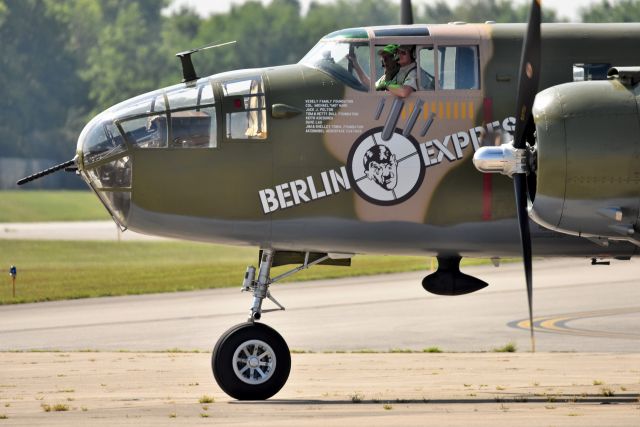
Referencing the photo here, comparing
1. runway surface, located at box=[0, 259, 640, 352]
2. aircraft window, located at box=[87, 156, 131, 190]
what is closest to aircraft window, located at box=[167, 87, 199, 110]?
aircraft window, located at box=[87, 156, 131, 190]

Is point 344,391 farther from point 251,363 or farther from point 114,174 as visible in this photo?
point 114,174

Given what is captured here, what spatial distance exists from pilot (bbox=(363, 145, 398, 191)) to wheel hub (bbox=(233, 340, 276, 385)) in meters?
2.76

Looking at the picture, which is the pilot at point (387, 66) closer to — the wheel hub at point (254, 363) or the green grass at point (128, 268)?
the wheel hub at point (254, 363)

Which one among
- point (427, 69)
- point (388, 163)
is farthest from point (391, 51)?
point (388, 163)

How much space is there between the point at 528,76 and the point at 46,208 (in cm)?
8100

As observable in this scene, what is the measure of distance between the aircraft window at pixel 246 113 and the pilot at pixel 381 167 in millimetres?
1443

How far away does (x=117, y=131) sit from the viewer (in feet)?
58.4

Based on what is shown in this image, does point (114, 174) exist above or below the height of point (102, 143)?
below

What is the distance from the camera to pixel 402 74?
18.2 m

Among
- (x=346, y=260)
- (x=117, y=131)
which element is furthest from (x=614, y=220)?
(x=117, y=131)

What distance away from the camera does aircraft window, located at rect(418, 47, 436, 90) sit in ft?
59.5

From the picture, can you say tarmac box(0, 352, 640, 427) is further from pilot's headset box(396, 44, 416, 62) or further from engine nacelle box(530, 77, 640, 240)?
pilot's headset box(396, 44, 416, 62)

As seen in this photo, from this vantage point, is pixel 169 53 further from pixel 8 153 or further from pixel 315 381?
pixel 315 381

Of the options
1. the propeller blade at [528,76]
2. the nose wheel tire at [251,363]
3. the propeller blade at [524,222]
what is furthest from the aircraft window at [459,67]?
the nose wheel tire at [251,363]
